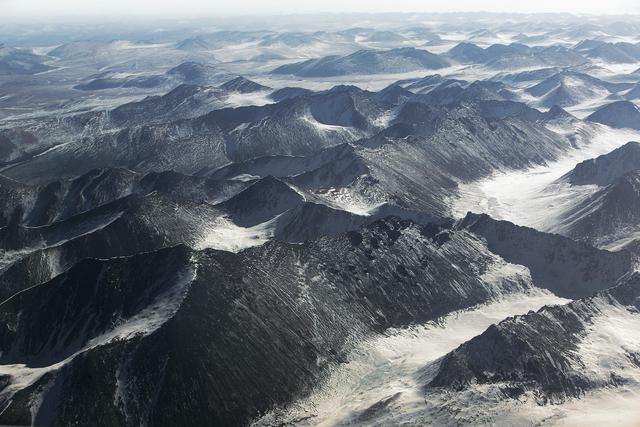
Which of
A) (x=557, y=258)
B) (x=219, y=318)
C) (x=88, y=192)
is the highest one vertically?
(x=219, y=318)

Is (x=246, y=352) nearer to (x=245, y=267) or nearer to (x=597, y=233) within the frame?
(x=245, y=267)

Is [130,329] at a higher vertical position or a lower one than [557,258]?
higher

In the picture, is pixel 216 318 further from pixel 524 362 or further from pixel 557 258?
pixel 557 258

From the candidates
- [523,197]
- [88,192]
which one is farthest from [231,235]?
[523,197]

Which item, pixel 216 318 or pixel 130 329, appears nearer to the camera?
pixel 130 329

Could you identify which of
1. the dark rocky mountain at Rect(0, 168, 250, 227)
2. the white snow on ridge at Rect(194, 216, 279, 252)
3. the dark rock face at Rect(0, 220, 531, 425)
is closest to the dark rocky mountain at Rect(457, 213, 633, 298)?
the dark rock face at Rect(0, 220, 531, 425)

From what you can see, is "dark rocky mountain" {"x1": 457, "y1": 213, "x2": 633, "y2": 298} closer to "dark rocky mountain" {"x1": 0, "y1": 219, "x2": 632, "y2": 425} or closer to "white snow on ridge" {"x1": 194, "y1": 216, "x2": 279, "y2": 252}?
"dark rocky mountain" {"x1": 0, "y1": 219, "x2": 632, "y2": 425}
